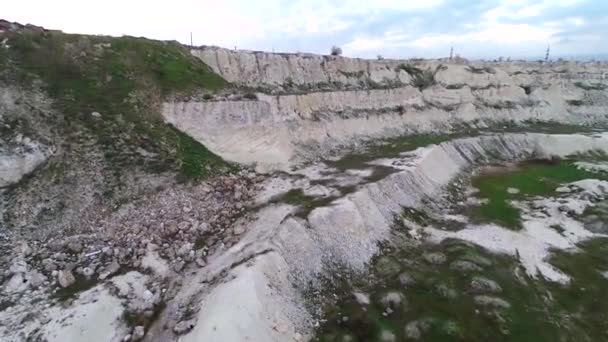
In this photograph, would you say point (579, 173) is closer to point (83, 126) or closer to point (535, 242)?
point (535, 242)

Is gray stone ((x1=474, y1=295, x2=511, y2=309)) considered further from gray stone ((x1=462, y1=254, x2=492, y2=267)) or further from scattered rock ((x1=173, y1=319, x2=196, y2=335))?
scattered rock ((x1=173, y1=319, x2=196, y2=335))

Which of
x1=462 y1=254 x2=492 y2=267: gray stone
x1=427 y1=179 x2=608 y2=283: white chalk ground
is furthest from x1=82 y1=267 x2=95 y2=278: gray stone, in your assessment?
x1=462 y1=254 x2=492 y2=267: gray stone

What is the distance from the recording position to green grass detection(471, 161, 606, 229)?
18.3 meters

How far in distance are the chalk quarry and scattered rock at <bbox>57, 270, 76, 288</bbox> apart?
1.7 inches

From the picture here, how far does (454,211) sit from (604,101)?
34009 mm

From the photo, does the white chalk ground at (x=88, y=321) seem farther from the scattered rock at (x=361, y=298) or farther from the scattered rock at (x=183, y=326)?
the scattered rock at (x=361, y=298)

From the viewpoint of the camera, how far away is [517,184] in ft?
73.0

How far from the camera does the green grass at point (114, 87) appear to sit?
17230 mm

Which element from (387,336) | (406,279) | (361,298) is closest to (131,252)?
(361,298)

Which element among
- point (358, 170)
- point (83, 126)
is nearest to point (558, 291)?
point (358, 170)

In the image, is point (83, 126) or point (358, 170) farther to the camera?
Result: point (358, 170)

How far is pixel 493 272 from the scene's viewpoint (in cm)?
1370

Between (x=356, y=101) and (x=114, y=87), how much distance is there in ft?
54.0

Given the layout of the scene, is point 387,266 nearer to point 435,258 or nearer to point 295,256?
point 435,258
